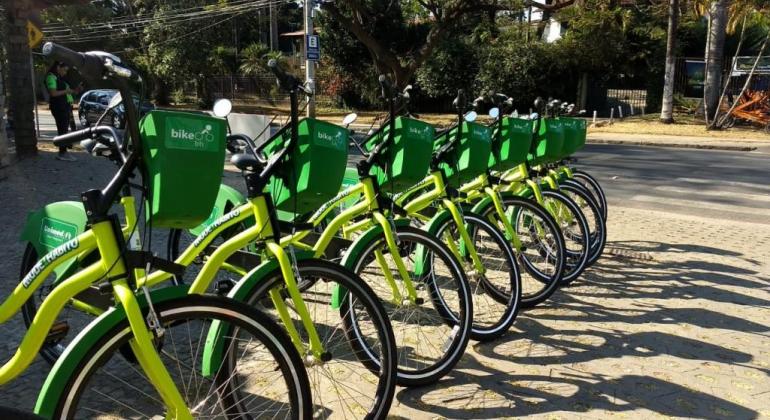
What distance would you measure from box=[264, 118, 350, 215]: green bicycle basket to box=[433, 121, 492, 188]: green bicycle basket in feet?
4.07

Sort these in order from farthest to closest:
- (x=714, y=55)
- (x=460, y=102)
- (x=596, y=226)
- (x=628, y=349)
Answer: (x=714, y=55)
(x=596, y=226)
(x=460, y=102)
(x=628, y=349)

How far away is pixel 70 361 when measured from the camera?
6.03 feet

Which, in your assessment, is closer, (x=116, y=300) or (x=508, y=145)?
(x=116, y=300)

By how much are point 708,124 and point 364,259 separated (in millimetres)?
21541

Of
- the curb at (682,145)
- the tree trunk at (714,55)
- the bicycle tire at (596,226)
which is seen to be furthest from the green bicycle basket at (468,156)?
the tree trunk at (714,55)

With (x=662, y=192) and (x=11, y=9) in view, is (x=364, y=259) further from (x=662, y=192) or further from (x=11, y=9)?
A: (x=11, y=9)

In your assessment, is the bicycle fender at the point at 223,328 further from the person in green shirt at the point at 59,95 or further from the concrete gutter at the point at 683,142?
the concrete gutter at the point at 683,142

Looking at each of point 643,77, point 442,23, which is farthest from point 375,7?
point 643,77

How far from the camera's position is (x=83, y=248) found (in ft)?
7.05

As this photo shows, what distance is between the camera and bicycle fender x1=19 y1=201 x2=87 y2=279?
3084 millimetres

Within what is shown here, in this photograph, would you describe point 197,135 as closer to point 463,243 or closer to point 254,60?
point 463,243

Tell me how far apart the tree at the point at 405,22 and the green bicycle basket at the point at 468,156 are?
15.8 meters

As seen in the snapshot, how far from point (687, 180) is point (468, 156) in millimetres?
8467

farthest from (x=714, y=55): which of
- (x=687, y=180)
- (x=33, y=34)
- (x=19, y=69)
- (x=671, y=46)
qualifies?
(x=19, y=69)
